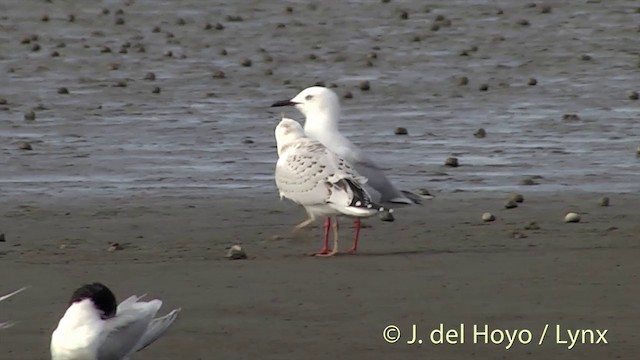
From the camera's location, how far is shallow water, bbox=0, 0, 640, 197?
602 inches

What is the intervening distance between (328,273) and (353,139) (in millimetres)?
6114

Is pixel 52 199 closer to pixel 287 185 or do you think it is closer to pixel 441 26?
pixel 287 185

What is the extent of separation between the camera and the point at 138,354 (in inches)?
361

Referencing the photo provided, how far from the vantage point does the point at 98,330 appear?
845cm

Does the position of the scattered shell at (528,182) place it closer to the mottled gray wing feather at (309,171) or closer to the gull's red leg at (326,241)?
the gull's red leg at (326,241)

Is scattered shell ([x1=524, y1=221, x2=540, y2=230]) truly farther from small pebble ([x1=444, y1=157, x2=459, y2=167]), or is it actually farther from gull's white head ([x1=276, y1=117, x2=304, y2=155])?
small pebble ([x1=444, y1=157, x2=459, y2=167])

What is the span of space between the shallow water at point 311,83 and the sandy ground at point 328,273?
1.16m

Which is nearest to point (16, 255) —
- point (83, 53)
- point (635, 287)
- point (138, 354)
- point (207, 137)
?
point (138, 354)

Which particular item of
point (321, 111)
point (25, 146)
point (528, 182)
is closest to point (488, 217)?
point (321, 111)

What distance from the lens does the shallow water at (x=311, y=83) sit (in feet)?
50.2

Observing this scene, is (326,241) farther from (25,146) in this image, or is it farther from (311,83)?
(311,83)

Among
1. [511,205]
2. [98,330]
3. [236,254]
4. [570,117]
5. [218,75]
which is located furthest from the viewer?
[218,75]

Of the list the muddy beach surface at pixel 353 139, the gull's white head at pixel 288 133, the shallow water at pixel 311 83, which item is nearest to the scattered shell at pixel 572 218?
the muddy beach surface at pixel 353 139

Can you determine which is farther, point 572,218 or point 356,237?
point 572,218
